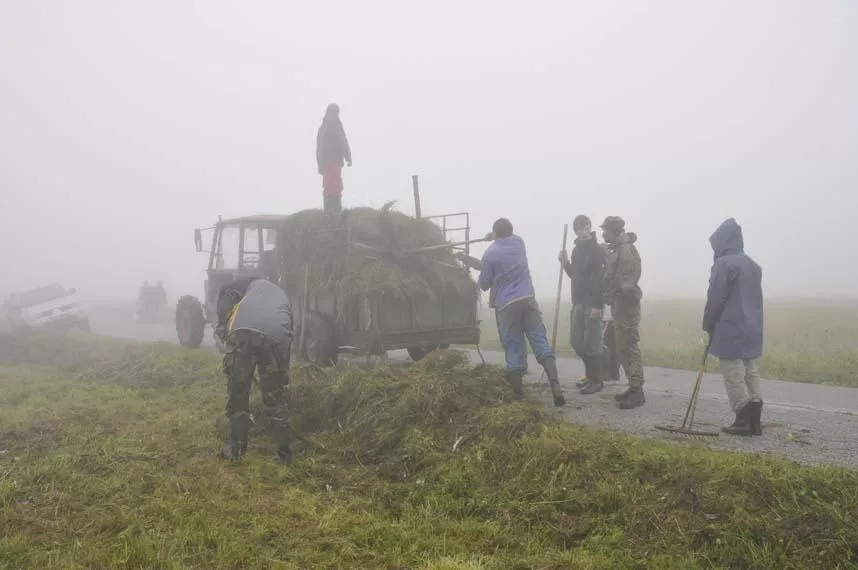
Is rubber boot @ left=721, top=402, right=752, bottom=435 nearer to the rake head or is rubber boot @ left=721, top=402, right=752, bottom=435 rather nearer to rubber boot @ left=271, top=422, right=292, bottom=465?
the rake head

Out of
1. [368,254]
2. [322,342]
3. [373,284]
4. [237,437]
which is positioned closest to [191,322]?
[322,342]

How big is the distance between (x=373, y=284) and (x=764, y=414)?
15.7 feet

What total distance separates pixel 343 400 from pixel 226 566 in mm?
2818

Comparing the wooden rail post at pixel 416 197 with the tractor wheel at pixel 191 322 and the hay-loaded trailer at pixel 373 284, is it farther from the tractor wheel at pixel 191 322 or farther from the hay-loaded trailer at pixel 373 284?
the tractor wheel at pixel 191 322

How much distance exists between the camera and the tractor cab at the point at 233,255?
11.2 meters

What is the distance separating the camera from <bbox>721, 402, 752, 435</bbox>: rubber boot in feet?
17.4

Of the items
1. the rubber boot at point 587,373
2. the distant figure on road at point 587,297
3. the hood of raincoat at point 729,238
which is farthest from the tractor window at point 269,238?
the hood of raincoat at point 729,238

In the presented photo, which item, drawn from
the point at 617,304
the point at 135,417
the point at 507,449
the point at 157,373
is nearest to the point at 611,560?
the point at 507,449


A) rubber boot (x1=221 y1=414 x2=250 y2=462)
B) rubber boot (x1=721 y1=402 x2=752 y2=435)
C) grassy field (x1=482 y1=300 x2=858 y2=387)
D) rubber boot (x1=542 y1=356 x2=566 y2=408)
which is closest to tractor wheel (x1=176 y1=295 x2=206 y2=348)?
grassy field (x1=482 y1=300 x2=858 y2=387)

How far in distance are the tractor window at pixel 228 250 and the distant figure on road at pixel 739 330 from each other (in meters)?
8.58

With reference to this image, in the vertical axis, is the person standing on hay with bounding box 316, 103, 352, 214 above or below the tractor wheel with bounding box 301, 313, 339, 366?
above

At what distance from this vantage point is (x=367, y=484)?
175 inches

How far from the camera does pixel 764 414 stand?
621 centimetres

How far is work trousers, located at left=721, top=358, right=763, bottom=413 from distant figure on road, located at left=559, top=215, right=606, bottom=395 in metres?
2.13
